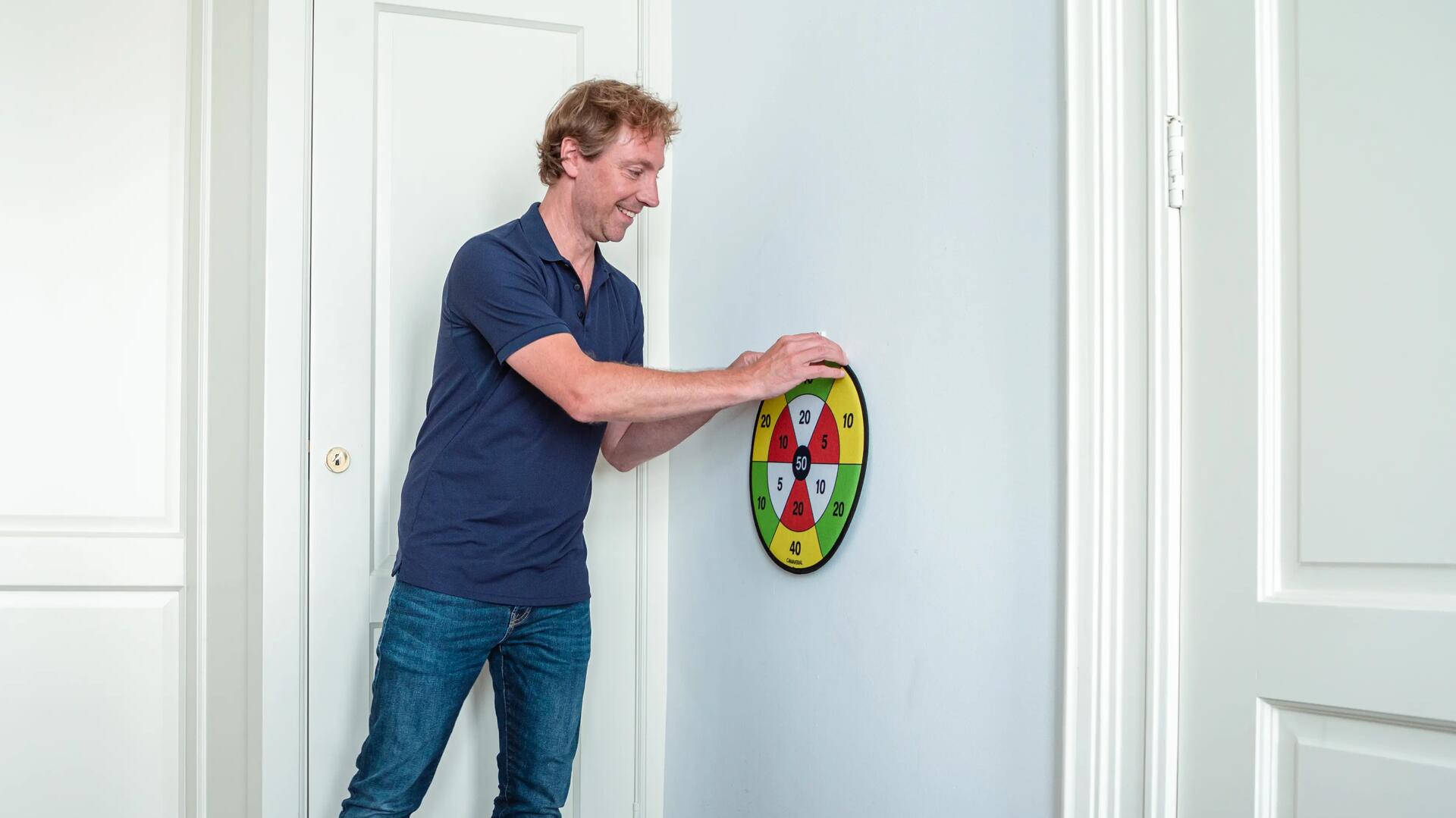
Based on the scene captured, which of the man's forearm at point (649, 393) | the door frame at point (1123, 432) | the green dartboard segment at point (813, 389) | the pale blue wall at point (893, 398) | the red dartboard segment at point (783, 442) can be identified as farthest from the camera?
the red dartboard segment at point (783, 442)

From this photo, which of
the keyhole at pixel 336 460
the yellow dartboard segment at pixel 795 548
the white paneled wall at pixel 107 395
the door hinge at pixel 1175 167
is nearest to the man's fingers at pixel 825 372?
the yellow dartboard segment at pixel 795 548

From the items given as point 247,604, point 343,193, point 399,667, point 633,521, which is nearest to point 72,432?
point 247,604

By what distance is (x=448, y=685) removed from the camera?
71.8 inches

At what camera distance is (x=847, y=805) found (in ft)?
5.61

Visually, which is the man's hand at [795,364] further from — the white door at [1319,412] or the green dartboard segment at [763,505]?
the white door at [1319,412]

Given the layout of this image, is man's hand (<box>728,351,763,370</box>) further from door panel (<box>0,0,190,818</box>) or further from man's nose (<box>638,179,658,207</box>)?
door panel (<box>0,0,190,818</box>)

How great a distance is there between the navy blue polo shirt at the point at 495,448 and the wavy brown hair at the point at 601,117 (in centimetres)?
14

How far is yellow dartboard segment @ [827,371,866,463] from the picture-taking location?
1.70m

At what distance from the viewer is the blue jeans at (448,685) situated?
180 centimetres

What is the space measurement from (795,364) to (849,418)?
12 cm

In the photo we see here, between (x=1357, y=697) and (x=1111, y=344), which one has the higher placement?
(x=1111, y=344)

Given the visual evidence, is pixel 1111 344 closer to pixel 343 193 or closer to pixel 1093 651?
pixel 1093 651

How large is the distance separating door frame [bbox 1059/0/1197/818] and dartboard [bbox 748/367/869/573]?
1.56 ft

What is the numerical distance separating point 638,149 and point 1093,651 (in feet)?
3.62
